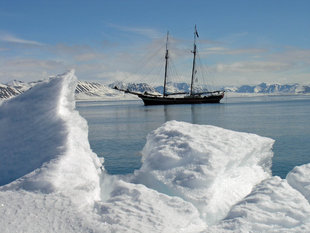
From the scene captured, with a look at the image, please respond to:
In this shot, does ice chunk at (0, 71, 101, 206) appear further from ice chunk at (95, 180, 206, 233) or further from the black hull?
the black hull

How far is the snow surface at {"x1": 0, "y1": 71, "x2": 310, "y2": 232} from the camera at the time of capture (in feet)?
16.3

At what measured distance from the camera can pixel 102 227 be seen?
4.66 metres

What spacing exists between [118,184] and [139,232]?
4.88 feet

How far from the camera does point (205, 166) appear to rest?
653 centimetres

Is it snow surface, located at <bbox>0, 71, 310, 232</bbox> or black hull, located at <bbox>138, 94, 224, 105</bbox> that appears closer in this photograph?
snow surface, located at <bbox>0, 71, 310, 232</bbox>

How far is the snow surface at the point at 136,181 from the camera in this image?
16.3 ft

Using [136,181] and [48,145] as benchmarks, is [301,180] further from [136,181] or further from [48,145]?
[48,145]

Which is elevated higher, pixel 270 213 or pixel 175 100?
pixel 270 213

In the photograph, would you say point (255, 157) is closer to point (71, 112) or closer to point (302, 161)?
point (71, 112)

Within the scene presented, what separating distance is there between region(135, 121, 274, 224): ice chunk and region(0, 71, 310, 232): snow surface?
2cm

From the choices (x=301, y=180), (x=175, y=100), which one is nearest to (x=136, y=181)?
(x=301, y=180)

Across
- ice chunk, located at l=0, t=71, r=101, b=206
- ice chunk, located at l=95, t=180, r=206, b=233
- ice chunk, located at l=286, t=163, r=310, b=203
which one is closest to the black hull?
ice chunk, located at l=0, t=71, r=101, b=206

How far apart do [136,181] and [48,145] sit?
202 cm

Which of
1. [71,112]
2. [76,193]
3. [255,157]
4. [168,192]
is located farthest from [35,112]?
[255,157]
